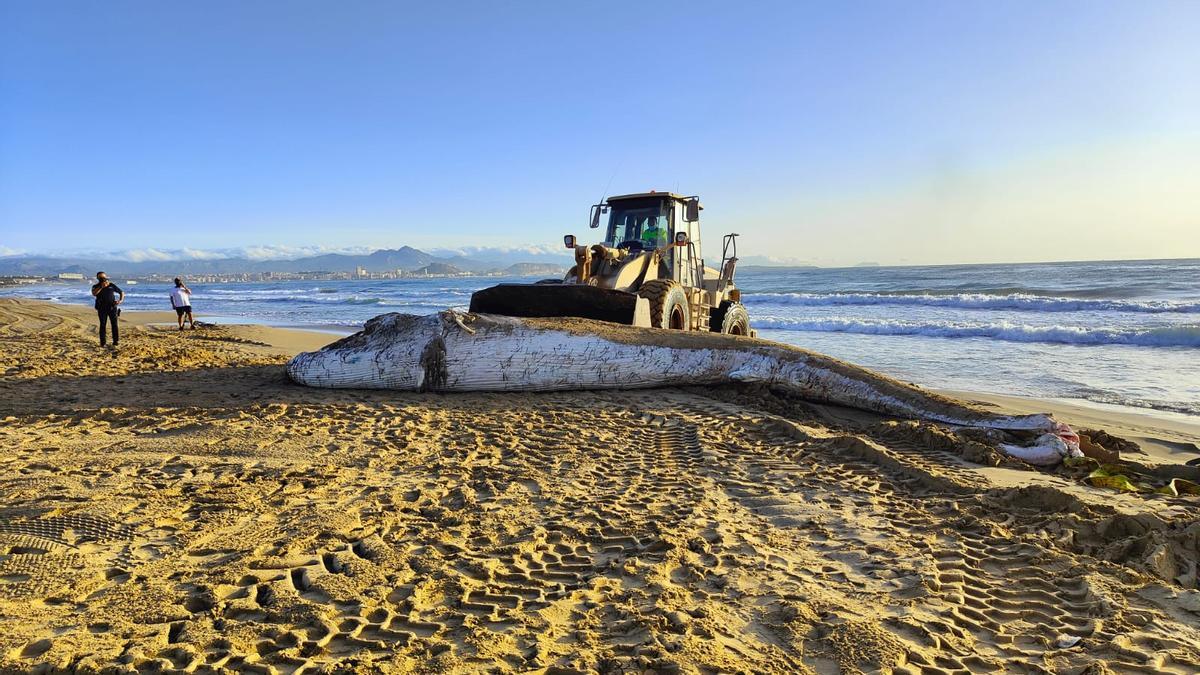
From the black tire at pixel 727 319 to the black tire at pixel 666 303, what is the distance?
189 cm

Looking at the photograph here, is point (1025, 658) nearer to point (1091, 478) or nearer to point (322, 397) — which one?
point (1091, 478)

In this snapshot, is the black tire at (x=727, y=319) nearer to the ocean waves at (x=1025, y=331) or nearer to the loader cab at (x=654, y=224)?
the loader cab at (x=654, y=224)

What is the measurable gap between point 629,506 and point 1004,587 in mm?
1931

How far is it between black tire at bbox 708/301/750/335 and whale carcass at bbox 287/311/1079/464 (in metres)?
3.84

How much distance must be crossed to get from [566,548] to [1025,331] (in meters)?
16.2

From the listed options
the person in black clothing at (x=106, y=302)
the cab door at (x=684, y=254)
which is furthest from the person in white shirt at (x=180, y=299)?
the cab door at (x=684, y=254)

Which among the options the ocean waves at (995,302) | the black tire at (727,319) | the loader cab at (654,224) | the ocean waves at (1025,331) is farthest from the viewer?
the ocean waves at (995,302)

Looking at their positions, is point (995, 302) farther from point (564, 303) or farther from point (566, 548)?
point (566, 548)

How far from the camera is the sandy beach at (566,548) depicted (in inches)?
92.3

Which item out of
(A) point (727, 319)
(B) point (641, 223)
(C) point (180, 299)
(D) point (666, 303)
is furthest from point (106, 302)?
(A) point (727, 319)

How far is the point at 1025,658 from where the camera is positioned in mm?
2416

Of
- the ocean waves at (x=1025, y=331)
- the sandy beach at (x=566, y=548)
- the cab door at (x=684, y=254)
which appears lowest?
the sandy beach at (x=566, y=548)

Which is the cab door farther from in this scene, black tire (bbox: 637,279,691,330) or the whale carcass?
the whale carcass

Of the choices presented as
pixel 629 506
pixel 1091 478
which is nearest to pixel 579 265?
pixel 629 506
